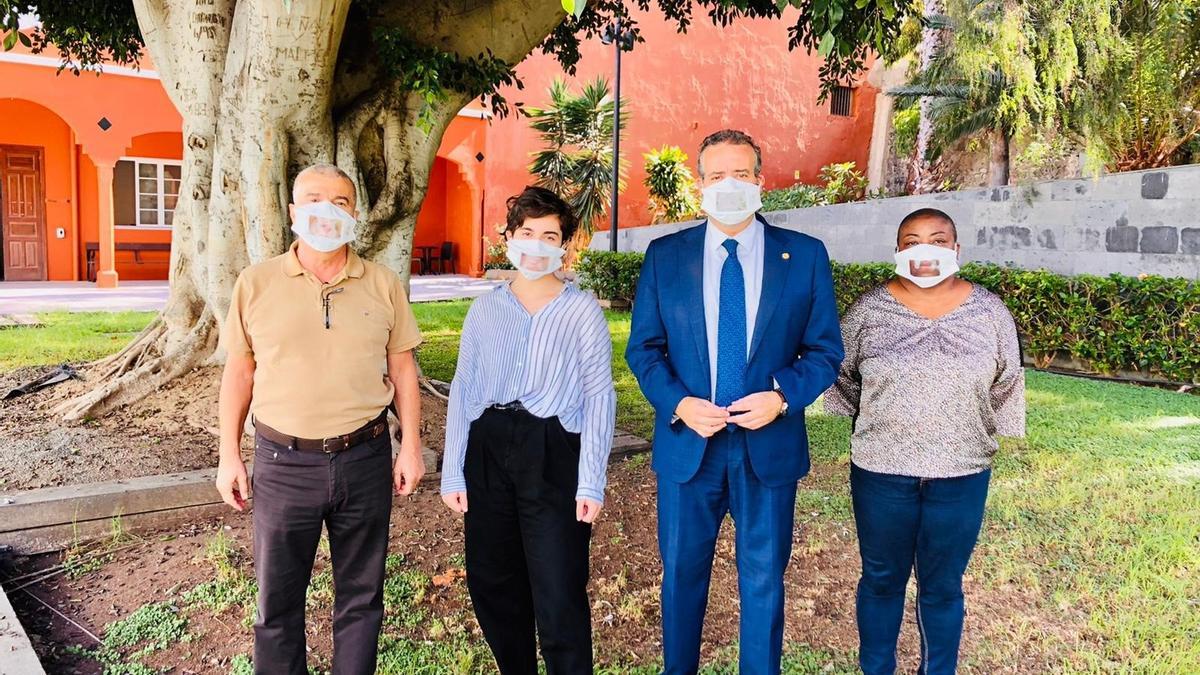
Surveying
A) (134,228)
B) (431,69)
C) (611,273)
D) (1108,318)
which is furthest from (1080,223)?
(134,228)

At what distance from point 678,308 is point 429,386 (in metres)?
4.49

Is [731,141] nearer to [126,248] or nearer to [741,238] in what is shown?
[741,238]

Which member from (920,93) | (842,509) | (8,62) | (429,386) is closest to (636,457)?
(842,509)

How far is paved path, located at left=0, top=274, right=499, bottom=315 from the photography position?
12414mm

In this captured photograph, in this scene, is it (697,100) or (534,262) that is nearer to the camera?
(534,262)

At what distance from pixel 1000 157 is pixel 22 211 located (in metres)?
17.6

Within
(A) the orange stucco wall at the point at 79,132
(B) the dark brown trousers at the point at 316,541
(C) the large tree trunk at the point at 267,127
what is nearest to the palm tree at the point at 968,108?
(C) the large tree trunk at the point at 267,127

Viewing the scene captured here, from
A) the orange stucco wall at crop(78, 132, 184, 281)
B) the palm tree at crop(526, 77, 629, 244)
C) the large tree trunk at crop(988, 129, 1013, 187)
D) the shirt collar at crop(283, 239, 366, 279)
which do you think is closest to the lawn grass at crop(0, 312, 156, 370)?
the orange stucco wall at crop(78, 132, 184, 281)

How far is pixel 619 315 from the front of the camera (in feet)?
45.1

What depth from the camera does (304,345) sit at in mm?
2459

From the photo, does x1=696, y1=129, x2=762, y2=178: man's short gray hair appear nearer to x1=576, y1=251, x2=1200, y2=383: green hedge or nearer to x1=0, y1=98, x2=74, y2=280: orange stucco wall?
x1=576, y1=251, x2=1200, y2=383: green hedge

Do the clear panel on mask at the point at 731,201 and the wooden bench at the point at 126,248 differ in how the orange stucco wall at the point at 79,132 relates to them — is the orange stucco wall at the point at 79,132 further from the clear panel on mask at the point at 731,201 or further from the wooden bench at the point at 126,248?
the clear panel on mask at the point at 731,201

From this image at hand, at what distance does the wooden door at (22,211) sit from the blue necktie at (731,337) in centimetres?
1796

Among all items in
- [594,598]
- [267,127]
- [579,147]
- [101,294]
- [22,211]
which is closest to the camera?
[594,598]
